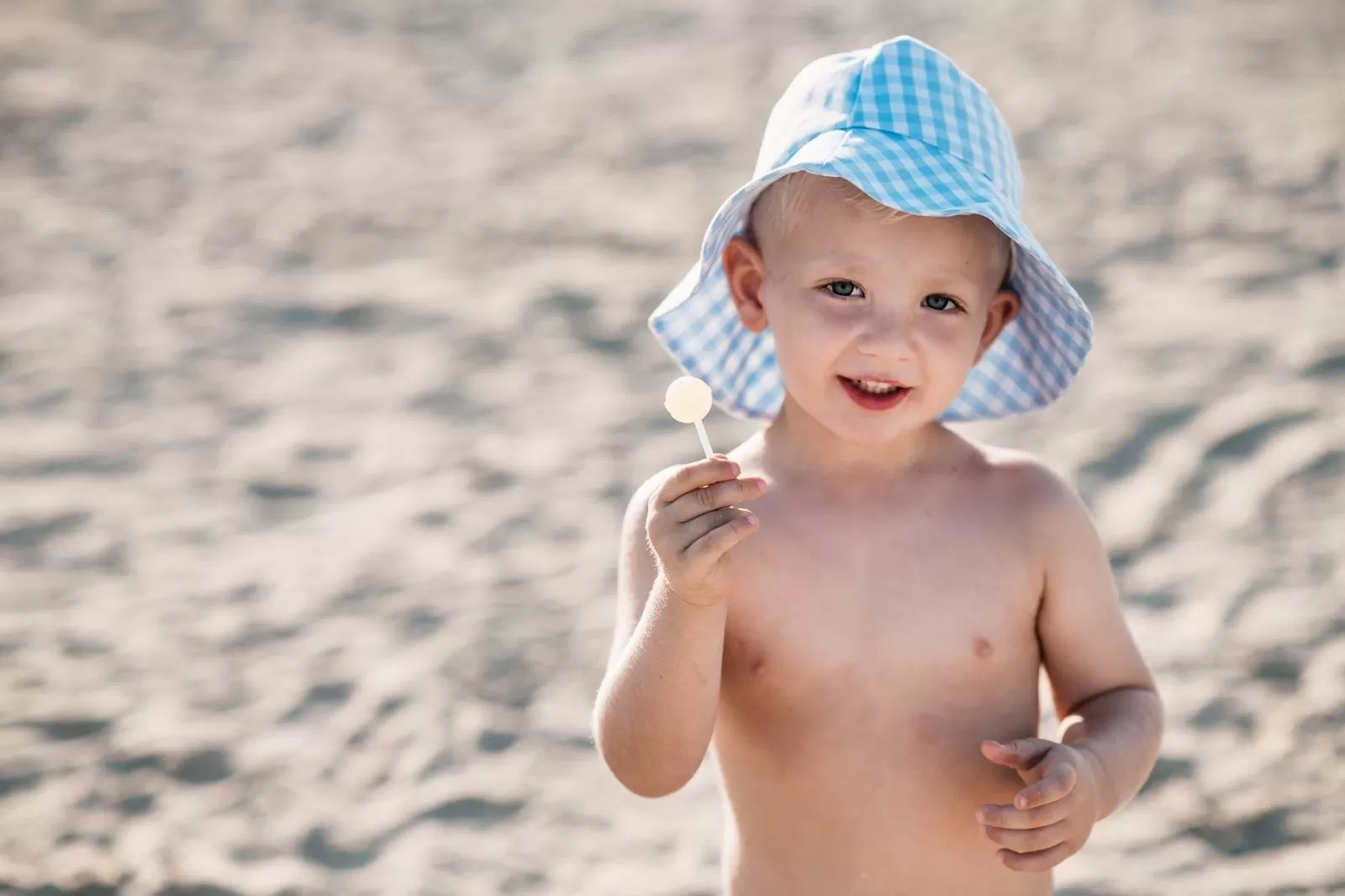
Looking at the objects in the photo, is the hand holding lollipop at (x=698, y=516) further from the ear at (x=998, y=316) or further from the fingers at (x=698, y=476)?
the ear at (x=998, y=316)

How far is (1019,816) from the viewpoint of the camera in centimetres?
178

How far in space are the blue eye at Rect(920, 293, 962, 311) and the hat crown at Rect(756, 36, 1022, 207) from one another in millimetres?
148

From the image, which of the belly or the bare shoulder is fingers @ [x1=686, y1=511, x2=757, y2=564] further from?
the bare shoulder

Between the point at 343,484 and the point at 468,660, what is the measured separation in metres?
0.94

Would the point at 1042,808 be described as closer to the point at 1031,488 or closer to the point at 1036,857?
the point at 1036,857

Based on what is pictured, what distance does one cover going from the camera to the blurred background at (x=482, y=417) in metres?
2.98

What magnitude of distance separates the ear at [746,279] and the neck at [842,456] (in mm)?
125

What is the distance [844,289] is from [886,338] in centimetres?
9

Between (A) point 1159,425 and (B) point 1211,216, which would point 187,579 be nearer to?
(A) point 1159,425

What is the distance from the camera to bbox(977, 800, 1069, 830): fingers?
1.77 metres

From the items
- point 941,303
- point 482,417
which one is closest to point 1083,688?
point 941,303

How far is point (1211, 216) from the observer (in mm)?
5207

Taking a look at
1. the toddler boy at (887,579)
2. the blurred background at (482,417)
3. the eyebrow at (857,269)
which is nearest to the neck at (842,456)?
the toddler boy at (887,579)

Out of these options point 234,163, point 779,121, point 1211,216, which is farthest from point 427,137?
point 779,121
